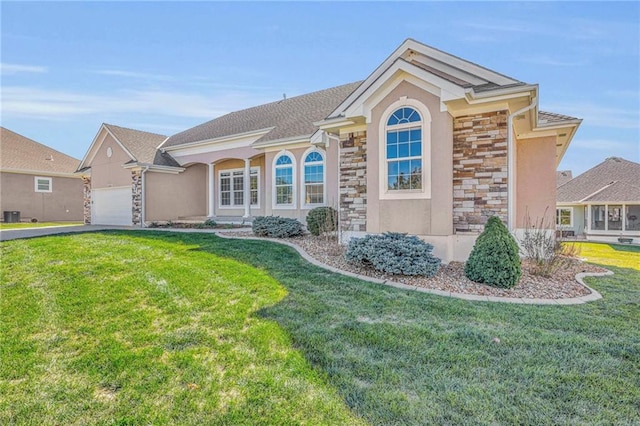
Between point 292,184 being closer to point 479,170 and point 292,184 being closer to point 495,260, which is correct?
point 479,170

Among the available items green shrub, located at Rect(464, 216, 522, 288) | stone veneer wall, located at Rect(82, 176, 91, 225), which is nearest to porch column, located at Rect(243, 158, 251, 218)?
stone veneer wall, located at Rect(82, 176, 91, 225)

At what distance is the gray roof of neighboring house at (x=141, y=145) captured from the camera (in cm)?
1806

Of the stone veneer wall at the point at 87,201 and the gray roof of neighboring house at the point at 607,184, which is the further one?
the gray roof of neighboring house at the point at 607,184

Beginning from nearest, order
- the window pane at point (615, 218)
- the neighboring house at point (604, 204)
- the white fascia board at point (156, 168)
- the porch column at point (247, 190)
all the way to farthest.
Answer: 1. the porch column at point (247, 190)
2. the white fascia board at point (156, 168)
3. the neighboring house at point (604, 204)
4. the window pane at point (615, 218)

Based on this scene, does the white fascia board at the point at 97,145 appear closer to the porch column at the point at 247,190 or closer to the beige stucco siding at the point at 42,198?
the beige stucco siding at the point at 42,198

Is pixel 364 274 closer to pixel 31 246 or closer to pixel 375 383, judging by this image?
pixel 375 383

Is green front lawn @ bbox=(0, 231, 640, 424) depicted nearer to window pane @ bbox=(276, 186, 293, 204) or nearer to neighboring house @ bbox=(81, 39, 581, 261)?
neighboring house @ bbox=(81, 39, 581, 261)

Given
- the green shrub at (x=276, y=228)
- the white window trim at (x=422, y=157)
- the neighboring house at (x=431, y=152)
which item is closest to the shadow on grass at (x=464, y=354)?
the neighboring house at (x=431, y=152)

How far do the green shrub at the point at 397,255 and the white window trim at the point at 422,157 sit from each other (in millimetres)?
1612

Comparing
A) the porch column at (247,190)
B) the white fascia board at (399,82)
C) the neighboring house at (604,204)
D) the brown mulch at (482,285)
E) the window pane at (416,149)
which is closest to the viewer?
→ the brown mulch at (482,285)

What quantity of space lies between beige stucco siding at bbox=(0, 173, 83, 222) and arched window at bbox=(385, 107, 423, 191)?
26.8 meters

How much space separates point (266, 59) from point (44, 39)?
8846 millimetres

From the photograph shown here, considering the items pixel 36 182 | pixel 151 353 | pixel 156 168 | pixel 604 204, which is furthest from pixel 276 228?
pixel 604 204

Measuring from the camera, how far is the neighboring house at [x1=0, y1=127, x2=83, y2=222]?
74.3 feet
